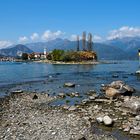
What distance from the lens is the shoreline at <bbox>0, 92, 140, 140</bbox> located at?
25.1 meters

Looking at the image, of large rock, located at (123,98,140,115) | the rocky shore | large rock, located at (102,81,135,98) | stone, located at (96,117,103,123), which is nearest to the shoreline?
the rocky shore

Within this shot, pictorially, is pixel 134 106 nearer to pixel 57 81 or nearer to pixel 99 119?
pixel 99 119

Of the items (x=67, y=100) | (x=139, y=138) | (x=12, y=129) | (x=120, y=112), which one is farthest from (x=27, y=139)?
(x=67, y=100)

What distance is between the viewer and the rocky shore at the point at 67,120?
2497cm

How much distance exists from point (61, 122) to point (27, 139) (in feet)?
21.9

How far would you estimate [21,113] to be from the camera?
33.4 metres

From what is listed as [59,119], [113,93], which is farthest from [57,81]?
[59,119]

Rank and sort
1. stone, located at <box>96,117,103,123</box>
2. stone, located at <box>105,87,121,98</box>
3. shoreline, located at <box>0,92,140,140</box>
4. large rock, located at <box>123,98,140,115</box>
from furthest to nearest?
1. stone, located at <box>105,87,121,98</box>
2. large rock, located at <box>123,98,140,115</box>
3. stone, located at <box>96,117,103,123</box>
4. shoreline, located at <box>0,92,140,140</box>

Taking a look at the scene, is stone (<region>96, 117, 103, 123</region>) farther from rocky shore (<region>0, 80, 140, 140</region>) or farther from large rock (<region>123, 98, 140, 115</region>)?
large rock (<region>123, 98, 140, 115</region>)

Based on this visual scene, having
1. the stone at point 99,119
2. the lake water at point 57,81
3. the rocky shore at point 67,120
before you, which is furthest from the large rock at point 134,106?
the lake water at point 57,81

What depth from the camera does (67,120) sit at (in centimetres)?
3045

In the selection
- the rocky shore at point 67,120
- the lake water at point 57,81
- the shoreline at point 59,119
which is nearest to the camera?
the rocky shore at point 67,120

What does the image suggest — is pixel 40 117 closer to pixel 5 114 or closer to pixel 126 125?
pixel 5 114

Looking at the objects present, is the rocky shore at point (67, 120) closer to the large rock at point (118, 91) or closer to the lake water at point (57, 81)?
the large rock at point (118, 91)
